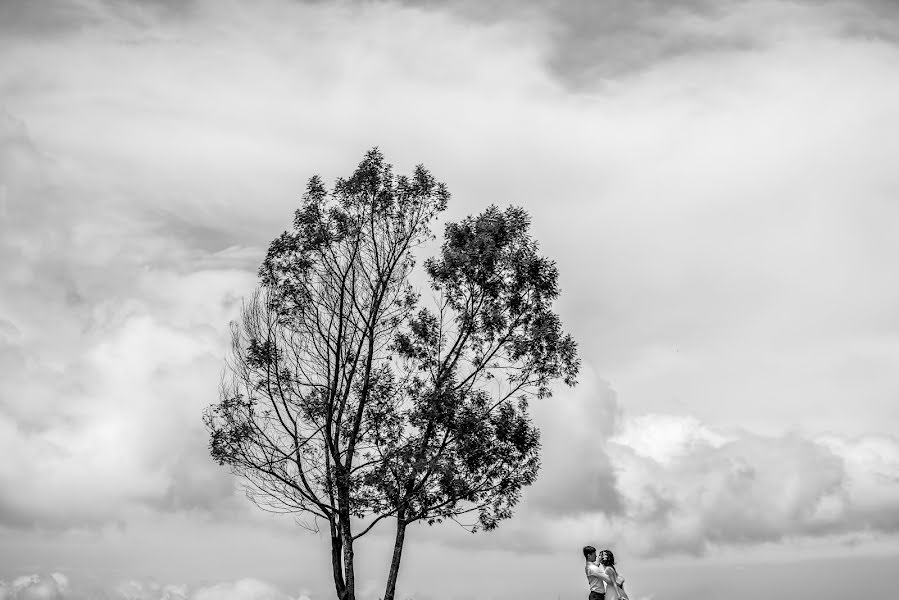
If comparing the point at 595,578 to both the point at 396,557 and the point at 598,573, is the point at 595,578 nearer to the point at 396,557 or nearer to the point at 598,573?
the point at 598,573

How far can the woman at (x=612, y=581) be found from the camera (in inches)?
741

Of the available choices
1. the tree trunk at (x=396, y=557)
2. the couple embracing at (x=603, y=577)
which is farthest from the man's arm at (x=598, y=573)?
the tree trunk at (x=396, y=557)

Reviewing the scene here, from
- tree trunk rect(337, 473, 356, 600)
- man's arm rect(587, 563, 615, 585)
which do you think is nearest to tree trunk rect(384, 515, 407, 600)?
tree trunk rect(337, 473, 356, 600)

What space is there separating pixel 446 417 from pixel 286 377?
228 inches

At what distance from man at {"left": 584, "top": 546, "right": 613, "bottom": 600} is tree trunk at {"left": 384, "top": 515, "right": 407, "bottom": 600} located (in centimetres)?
1030

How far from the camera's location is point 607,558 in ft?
61.9

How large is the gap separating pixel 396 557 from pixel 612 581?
38.2 ft

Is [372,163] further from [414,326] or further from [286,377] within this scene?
[286,377]

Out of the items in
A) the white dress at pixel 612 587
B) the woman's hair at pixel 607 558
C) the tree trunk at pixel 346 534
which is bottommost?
the white dress at pixel 612 587

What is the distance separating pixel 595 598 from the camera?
62.8 ft

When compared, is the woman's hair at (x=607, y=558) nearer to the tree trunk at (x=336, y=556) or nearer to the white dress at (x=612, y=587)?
the white dress at (x=612, y=587)

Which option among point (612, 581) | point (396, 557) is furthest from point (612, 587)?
point (396, 557)

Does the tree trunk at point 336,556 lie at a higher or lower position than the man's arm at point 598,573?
higher

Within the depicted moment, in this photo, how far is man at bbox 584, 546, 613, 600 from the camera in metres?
19.1
